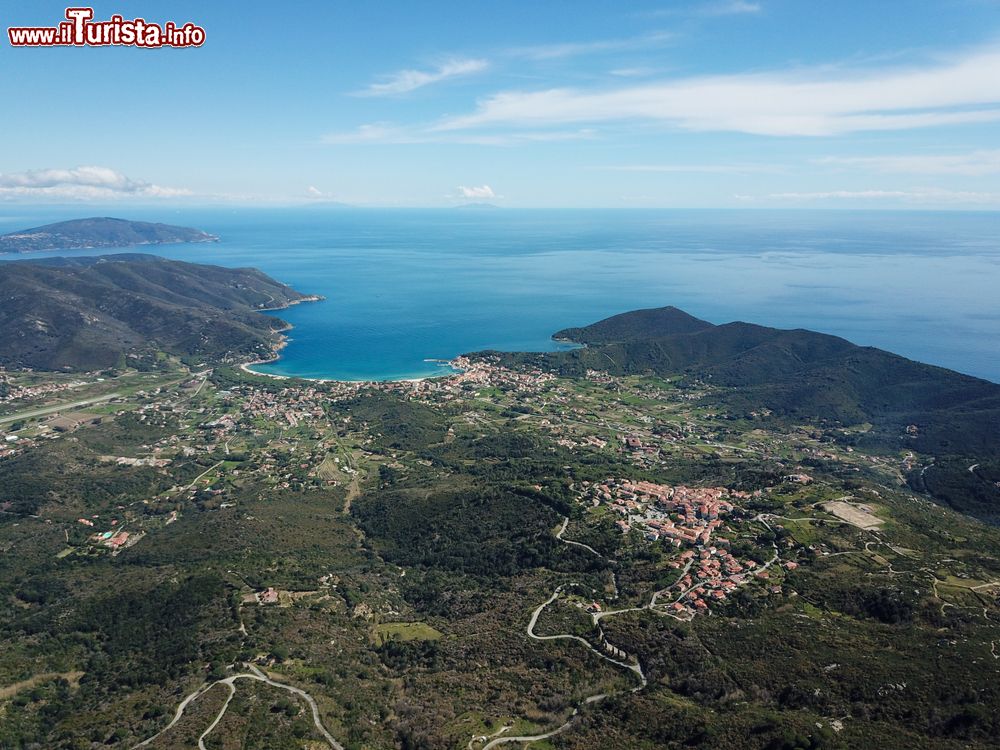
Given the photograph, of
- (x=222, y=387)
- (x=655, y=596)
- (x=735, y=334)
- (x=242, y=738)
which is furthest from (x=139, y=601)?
(x=735, y=334)

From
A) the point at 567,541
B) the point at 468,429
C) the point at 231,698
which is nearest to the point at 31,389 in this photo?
the point at 468,429

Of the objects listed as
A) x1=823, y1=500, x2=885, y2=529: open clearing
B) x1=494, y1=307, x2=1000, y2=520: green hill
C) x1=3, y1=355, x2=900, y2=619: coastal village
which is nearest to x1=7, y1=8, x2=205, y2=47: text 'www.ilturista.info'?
x1=3, y1=355, x2=900, y2=619: coastal village

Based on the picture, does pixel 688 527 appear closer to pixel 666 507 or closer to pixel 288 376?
pixel 666 507

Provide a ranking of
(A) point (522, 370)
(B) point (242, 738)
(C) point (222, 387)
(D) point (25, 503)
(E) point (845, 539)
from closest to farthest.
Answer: (B) point (242, 738) < (E) point (845, 539) < (D) point (25, 503) < (C) point (222, 387) < (A) point (522, 370)

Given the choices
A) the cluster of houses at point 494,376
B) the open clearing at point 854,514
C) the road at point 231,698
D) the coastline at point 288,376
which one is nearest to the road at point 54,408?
the coastline at point 288,376

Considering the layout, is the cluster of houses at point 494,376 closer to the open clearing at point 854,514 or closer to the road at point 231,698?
the open clearing at point 854,514

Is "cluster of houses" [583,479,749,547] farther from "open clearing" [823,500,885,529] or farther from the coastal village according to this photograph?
"open clearing" [823,500,885,529]

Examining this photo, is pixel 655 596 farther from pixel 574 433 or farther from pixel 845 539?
pixel 574 433
